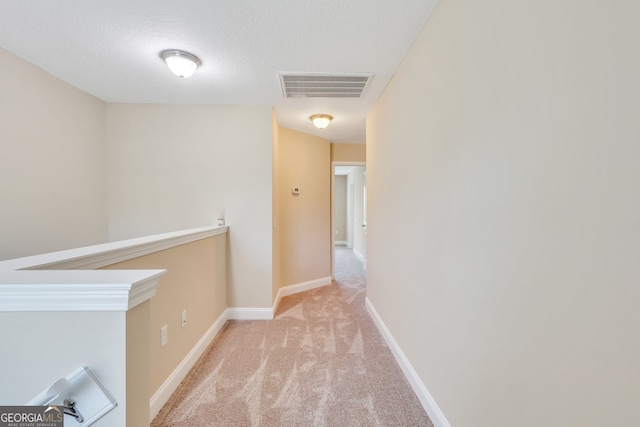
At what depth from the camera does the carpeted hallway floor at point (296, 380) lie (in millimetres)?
1552

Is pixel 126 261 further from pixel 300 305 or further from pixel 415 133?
pixel 300 305

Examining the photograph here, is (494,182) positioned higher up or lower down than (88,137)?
lower down

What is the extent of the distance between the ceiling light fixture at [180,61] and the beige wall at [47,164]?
115cm

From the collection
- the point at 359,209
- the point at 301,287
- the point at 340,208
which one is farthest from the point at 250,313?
the point at 340,208

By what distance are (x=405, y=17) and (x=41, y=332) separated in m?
2.14

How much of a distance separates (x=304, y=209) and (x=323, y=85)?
6.32ft

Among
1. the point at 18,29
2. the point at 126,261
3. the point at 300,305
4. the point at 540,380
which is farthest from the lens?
the point at 300,305

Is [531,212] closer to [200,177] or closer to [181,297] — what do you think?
[181,297]

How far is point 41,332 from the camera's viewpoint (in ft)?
2.18

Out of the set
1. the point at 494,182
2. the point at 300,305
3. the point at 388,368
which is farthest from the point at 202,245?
the point at 494,182

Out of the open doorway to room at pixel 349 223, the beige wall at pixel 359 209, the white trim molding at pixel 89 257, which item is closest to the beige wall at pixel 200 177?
the white trim molding at pixel 89 257

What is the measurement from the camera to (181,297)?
1.92 meters

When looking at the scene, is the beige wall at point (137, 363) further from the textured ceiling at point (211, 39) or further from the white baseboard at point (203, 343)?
the textured ceiling at point (211, 39)

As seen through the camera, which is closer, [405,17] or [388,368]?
[405,17]
